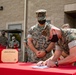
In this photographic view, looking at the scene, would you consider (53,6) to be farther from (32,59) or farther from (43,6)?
(32,59)

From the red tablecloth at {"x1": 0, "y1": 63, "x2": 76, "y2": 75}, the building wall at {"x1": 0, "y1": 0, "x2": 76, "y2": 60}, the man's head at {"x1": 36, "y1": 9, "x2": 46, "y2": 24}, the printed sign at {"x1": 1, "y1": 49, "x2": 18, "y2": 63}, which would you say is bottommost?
the red tablecloth at {"x1": 0, "y1": 63, "x2": 76, "y2": 75}

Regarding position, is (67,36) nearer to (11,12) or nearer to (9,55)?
(9,55)

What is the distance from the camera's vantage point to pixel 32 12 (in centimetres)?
1192

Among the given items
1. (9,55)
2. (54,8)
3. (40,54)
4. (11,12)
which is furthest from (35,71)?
(11,12)

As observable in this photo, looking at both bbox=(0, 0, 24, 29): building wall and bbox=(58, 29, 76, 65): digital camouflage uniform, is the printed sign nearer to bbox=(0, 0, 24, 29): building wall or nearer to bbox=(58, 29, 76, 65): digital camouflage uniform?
bbox=(58, 29, 76, 65): digital camouflage uniform

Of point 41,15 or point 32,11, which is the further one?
point 32,11

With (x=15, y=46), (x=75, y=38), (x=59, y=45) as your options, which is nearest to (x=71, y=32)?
(x=75, y=38)

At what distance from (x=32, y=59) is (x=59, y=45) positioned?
3.50ft

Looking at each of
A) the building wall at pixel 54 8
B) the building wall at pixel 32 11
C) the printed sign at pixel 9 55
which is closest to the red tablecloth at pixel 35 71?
the printed sign at pixel 9 55

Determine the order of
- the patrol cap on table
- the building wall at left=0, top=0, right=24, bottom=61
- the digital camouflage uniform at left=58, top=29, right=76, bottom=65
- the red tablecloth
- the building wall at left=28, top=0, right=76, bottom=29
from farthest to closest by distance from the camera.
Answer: the building wall at left=0, top=0, right=24, bottom=61, the building wall at left=28, top=0, right=76, bottom=29, the patrol cap on table, the digital camouflage uniform at left=58, top=29, right=76, bottom=65, the red tablecloth

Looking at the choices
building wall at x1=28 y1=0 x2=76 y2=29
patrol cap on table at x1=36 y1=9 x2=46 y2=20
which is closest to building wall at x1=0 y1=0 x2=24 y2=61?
building wall at x1=28 y1=0 x2=76 y2=29

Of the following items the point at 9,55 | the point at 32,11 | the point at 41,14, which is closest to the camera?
the point at 9,55

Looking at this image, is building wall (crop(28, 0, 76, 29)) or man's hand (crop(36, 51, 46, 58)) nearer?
man's hand (crop(36, 51, 46, 58))

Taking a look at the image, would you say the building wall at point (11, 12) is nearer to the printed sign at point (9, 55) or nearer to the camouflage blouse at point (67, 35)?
the printed sign at point (9, 55)
